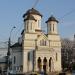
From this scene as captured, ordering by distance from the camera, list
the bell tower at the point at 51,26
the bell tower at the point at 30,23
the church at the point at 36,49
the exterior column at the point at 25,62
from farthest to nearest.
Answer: the bell tower at the point at 51,26 < the bell tower at the point at 30,23 < the exterior column at the point at 25,62 < the church at the point at 36,49

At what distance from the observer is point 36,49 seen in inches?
2648

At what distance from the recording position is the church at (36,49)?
220 ft

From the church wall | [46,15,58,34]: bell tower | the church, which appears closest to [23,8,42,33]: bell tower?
the church

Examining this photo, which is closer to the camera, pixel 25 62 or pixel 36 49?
pixel 36 49

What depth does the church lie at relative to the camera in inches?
2640

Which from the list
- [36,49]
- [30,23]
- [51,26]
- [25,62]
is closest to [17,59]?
[25,62]

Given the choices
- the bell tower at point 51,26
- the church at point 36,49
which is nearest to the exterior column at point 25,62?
the church at point 36,49

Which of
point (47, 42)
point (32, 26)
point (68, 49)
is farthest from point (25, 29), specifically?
point (68, 49)

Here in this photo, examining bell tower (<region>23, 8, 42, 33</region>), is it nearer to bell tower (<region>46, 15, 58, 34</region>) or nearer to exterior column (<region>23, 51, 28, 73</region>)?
bell tower (<region>46, 15, 58, 34</region>)

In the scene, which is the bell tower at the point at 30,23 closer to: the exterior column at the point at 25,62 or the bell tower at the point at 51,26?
the bell tower at the point at 51,26

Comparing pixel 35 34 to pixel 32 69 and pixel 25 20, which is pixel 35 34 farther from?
pixel 32 69

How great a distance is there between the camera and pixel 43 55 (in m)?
66.9

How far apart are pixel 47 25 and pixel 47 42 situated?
4564 millimetres

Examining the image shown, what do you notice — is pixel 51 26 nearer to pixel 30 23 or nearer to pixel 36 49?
pixel 30 23
